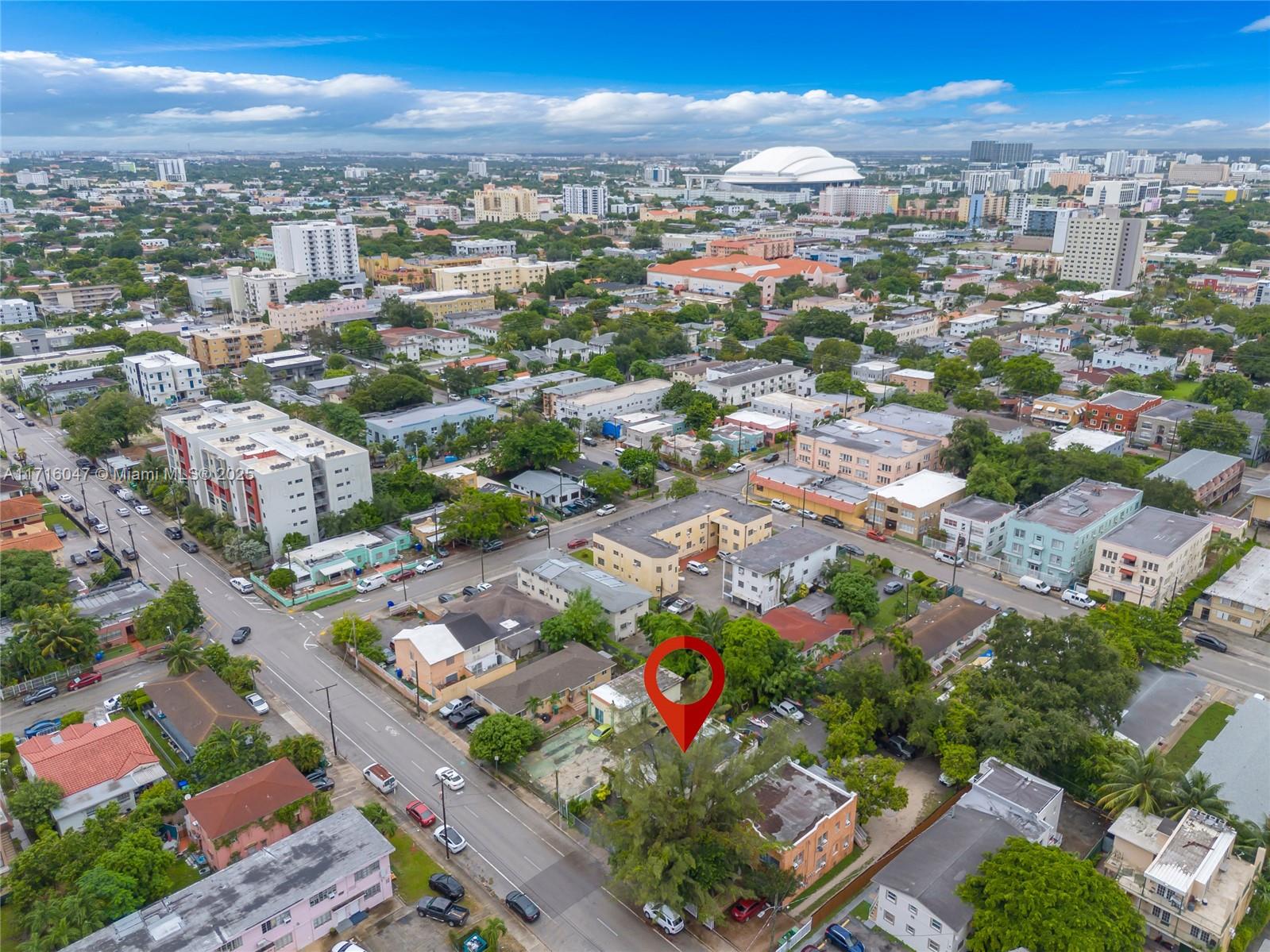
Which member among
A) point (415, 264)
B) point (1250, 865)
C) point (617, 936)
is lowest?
point (617, 936)

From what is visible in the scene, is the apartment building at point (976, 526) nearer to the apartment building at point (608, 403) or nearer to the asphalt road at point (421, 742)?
the asphalt road at point (421, 742)

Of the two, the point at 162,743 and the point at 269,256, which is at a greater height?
the point at 269,256

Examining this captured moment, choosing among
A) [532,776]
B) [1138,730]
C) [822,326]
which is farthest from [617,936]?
[822,326]

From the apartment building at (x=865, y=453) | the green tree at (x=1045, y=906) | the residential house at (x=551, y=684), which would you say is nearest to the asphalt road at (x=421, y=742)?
the residential house at (x=551, y=684)

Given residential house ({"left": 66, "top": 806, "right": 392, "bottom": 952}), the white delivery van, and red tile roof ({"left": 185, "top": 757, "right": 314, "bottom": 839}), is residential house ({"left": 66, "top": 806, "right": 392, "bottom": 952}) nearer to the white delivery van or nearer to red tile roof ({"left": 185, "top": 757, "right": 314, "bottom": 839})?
red tile roof ({"left": 185, "top": 757, "right": 314, "bottom": 839})

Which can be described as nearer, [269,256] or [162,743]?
[162,743]

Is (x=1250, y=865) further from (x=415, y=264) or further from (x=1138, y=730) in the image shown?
(x=415, y=264)

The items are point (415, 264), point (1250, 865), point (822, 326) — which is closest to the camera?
point (1250, 865)

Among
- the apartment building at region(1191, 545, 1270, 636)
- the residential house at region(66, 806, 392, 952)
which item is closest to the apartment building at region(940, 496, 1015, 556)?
the apartment building at region(1191, 545, 1270, 636)
